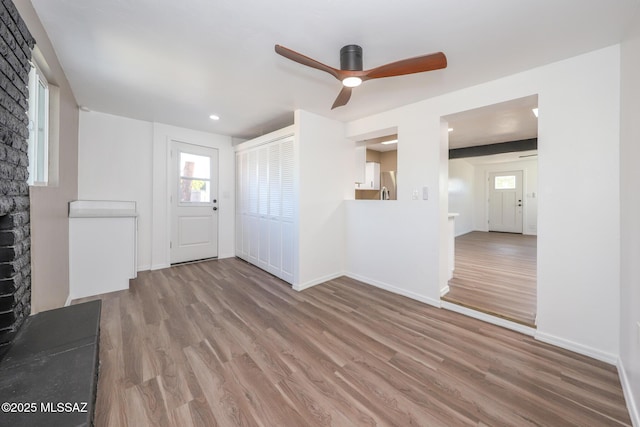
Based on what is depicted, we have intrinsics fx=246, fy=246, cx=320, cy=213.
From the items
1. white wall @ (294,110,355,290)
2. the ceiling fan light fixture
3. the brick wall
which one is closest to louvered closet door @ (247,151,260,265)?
white wall @ (294,110,355,290)

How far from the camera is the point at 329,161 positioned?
3580 millimetres

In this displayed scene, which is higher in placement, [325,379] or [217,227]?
[217,227]

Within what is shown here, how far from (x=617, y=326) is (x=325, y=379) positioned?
2169 mm

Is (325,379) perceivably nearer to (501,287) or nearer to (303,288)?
(303,288)

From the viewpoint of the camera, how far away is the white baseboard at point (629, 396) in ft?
4.27

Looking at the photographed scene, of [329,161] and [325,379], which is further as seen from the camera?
[329,161]

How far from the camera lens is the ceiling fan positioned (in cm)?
162

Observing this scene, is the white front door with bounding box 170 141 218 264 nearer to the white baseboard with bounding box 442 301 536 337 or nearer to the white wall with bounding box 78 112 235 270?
the white wall with bounding box 78 112 235 270

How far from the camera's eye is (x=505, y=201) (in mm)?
8172

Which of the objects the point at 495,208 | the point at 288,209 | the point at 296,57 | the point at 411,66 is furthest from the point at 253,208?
the point at 495,208

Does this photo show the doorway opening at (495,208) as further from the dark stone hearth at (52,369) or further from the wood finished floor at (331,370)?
the dark stone hearth at (52,369)

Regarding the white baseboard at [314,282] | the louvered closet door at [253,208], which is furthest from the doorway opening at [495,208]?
the louvered closet door at [253,208]

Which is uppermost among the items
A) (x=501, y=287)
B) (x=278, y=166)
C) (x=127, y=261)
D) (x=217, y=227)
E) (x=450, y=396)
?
(x=278, y=166)

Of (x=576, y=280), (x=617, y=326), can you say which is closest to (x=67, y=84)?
(x=576, y=280)
